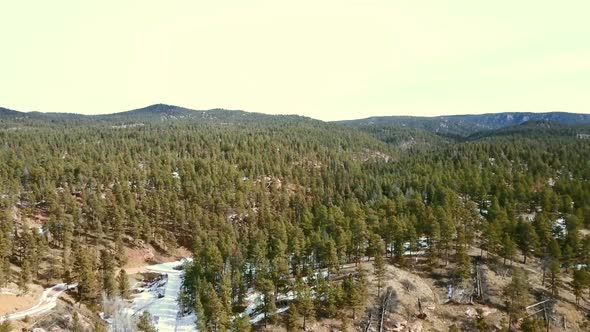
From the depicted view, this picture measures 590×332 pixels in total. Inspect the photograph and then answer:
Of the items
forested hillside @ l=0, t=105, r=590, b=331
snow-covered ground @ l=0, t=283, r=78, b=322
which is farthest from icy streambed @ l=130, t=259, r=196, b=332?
snow-covered ground @ l=0, t=283, r=78, b=322

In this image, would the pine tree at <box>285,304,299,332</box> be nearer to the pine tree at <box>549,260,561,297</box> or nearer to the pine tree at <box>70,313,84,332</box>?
the pine tree at <box>70,313,84,332</box>

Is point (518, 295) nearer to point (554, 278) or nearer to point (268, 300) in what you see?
point (554, 278)

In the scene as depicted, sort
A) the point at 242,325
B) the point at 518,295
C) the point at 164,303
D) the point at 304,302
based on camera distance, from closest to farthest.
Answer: the point at 242,325 < the point at 304,302 < the point at 518,295 < the point at 164,303

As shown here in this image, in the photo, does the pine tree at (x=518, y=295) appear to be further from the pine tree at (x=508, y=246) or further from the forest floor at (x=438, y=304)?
the pine tree at (x=508, y=246)

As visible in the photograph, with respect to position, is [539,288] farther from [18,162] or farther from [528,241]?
[18,162]

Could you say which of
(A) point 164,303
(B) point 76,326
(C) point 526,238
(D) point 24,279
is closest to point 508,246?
(C) point 526,238

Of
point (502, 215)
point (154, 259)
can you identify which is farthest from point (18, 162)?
point (502, 215)
